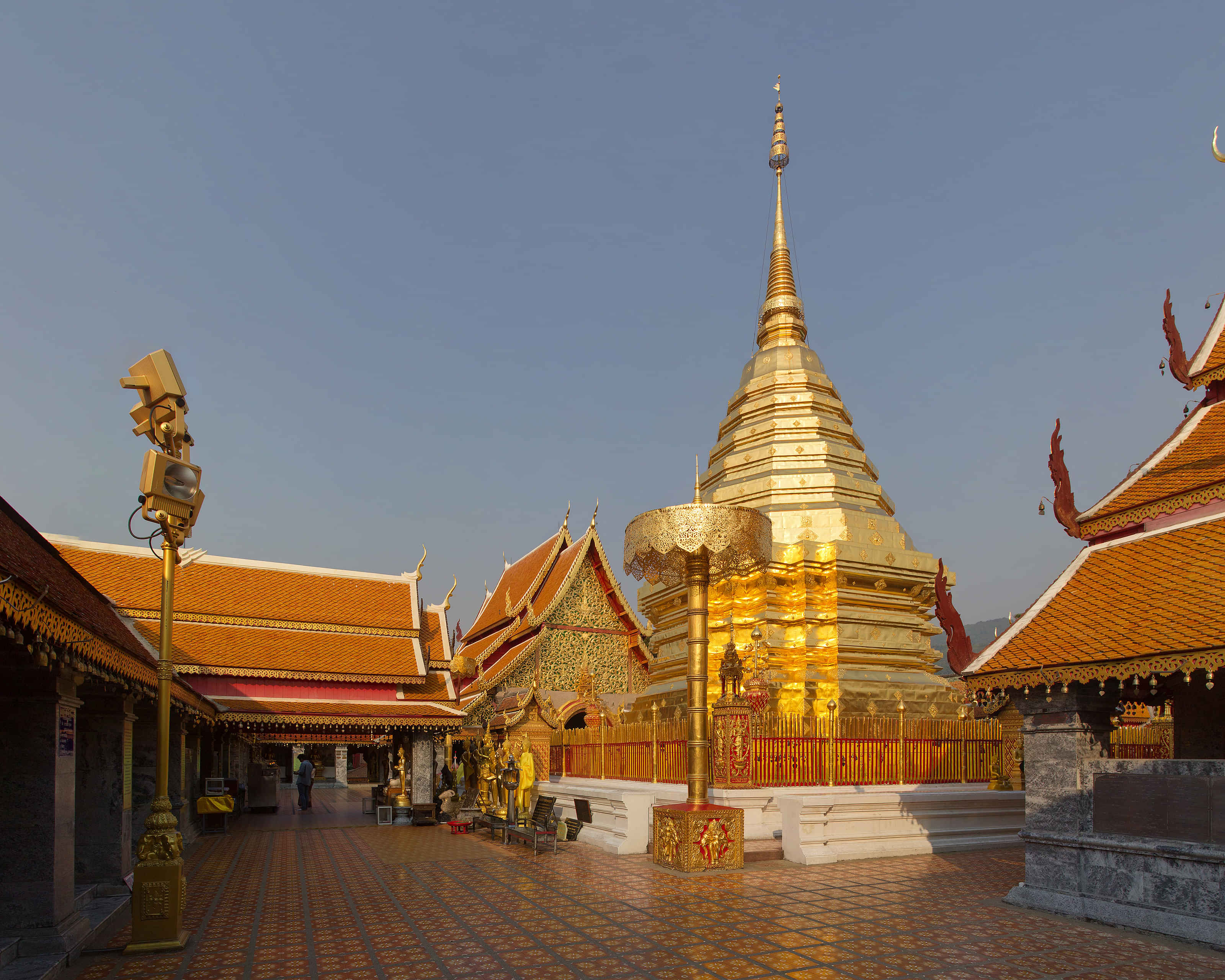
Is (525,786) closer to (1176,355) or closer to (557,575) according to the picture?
(1176,355)

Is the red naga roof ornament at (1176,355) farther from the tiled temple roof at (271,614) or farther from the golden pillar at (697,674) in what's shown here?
the tiled temple roof at (271,614)

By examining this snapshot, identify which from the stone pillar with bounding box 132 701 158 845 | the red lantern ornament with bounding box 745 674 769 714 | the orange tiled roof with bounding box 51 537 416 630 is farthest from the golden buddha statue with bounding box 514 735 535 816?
the orange tiled roof with bounding box 51 537 416 630

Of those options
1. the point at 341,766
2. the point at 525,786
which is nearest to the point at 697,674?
the point at 525,786

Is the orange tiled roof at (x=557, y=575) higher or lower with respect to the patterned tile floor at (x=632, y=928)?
higher

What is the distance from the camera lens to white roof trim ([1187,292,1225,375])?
8711 mm

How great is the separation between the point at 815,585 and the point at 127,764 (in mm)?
11499

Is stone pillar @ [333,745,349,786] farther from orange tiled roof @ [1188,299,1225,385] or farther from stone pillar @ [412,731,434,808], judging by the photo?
orange tiled roof @ [1188,299,1225,385]

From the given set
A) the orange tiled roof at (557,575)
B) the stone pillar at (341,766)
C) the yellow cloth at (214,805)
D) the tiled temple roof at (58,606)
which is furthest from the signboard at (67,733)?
the stone pillar at (341,766)

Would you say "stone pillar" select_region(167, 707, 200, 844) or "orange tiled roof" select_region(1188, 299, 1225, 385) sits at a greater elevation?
"orange tiled roof" select_region(1188, 299, 1225, 385)

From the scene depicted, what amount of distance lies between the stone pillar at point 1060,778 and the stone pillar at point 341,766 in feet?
113

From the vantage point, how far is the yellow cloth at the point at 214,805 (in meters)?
14.8

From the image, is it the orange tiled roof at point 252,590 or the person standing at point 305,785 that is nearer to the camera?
the orange tiled roof at point 252,590

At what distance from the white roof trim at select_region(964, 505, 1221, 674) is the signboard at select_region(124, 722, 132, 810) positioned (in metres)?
8.11

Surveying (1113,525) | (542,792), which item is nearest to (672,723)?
(542,792)
